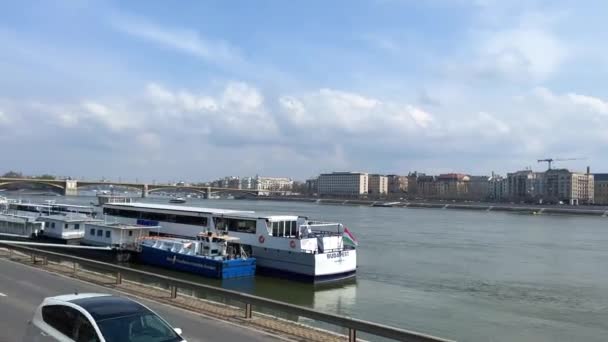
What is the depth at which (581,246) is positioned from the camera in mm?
61938

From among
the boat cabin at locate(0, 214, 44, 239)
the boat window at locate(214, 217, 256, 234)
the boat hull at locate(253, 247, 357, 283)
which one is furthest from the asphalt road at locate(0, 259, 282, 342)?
the boat cabin at locate(0, 214, 44, 239)

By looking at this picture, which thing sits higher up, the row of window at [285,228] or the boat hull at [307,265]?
the row of window at [285,228]

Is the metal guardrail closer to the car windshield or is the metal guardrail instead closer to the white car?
the white car

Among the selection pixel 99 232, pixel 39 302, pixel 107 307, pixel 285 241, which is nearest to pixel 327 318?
pixel 107 307

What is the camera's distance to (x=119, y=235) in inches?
1673

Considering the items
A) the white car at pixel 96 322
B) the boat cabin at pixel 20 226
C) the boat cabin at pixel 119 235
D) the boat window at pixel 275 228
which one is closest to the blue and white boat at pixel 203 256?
the boat cabin at pixel 119 235

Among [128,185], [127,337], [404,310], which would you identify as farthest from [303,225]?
[128,185]

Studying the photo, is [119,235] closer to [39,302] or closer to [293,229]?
[293,229]

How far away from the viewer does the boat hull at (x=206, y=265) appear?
114 feet

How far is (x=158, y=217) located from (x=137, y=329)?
39.7 m

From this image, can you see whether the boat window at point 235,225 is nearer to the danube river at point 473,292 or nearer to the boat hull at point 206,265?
the boat hull at point 206,265

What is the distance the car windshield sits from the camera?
751cm

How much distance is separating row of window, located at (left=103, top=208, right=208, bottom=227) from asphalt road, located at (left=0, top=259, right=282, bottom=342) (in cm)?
1908

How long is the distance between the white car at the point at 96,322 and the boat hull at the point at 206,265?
26.3 metres
